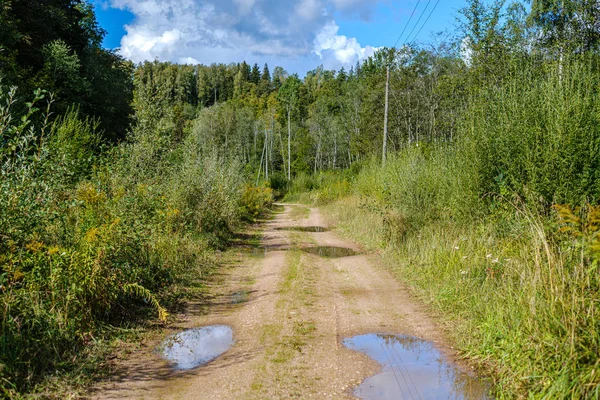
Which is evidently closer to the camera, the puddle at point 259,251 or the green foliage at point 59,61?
the puddle at point 259,251

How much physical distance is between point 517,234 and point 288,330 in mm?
3870

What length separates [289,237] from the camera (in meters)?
16.1

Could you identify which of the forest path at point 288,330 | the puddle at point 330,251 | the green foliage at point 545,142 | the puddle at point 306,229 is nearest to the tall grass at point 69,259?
the forest path at point 288,330

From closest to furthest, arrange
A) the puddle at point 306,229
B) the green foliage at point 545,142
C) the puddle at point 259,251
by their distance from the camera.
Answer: the green foliage at point 545,142, the puddle at point 259,251, the puddle at point 306,229

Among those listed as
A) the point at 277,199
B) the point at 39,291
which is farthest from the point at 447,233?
the point at 277,199

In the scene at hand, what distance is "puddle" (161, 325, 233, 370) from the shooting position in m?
5.04

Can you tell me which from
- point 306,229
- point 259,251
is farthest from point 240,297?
point 306,229

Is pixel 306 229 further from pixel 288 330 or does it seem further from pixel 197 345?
pixel 197 345

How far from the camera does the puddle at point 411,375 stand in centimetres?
429

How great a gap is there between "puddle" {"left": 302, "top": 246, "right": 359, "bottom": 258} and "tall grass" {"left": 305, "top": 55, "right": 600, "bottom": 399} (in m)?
0.87

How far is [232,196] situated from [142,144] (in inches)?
287

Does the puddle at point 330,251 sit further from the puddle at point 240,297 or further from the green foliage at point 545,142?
Result: the green foliage at point 545,142

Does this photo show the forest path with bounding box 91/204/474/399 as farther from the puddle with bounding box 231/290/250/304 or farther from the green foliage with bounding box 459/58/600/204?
the green foliage with bounding box 459/58/600/204

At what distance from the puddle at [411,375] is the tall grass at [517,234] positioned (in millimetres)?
337
